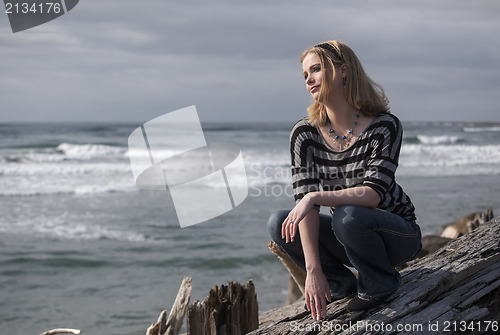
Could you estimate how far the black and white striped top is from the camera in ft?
7.67

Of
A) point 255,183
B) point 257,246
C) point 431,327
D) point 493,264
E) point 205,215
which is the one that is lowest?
point 431,327

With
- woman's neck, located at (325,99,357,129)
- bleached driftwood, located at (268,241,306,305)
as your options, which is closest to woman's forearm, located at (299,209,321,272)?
woman's neck, located at (325,99,357,129)

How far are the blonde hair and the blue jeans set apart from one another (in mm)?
527

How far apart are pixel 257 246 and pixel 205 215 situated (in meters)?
2.43

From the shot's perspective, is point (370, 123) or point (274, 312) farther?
point (274, 312)

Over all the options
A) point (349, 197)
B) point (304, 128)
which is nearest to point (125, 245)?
point (304, 128)

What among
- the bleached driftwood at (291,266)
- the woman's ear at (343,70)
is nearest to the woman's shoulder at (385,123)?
the woman's ear at (343,70)

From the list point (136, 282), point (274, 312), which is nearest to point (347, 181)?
point (274, 312)

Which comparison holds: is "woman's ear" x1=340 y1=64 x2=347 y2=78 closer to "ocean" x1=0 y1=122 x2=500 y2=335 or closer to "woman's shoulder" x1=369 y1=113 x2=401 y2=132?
"woman's shoulder" x1=369 y1=113 x2=401 y2=132

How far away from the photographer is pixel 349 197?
231 cm

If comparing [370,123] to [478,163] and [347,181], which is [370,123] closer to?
[347,181]

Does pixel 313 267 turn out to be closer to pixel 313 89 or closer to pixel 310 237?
pixel 310 237

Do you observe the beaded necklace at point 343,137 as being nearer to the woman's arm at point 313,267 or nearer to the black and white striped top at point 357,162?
the black and white striped top at point 357,162

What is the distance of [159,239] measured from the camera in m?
7.97
